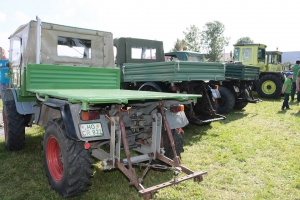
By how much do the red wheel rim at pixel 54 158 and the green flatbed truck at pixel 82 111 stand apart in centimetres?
1

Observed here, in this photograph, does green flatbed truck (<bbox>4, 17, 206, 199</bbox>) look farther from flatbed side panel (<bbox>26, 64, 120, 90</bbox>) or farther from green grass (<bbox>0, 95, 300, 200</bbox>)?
green grass (<bbox>0, 95, 300, 200</bbox>)

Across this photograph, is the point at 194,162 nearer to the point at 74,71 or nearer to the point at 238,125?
the point at 74,71

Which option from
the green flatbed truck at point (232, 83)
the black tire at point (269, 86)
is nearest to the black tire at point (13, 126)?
the green flatbed truck at point (232, 83)

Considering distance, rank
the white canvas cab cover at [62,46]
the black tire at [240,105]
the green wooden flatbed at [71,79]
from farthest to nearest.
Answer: the black tire at [240,105], the white canvas cab cover at [62,46], the green wooden flatbed at [71,79]

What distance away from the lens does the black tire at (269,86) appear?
11.7m

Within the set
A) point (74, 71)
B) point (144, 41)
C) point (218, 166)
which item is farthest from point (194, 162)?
point (144, 41)

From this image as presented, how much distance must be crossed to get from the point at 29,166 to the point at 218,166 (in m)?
3.00

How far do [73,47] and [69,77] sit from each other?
2.34 feet

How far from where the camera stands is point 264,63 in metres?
13.6

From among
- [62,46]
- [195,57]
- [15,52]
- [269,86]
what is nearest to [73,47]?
[62,46]

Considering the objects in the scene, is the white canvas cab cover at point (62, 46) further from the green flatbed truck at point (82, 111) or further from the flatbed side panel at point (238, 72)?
the flatbed side panel at point (238, 72)

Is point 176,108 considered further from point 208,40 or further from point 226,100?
point 208,40

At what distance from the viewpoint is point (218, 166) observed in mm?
4168

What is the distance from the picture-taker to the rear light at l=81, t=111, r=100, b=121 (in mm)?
2783
